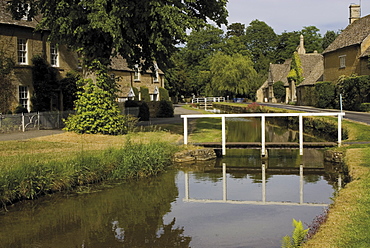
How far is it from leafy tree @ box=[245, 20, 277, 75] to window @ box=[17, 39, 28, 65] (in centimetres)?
9011

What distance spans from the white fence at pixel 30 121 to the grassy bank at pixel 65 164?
17.7 feet

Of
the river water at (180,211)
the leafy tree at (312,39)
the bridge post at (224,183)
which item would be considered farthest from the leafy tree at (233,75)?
the river water at (180,211)

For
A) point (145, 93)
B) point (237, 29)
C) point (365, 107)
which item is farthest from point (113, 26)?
point (237, 29)

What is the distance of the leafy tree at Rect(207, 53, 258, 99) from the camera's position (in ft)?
267

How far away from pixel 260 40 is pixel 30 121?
98184 millimetres

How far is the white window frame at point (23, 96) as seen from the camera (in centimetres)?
2934

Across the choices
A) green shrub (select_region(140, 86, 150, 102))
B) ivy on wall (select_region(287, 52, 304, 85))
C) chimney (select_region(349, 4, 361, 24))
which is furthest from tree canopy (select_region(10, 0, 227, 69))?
ivy on wall (select_region(287, 52, 304, 85))

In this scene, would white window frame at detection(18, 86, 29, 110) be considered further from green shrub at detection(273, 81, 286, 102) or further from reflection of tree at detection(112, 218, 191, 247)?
green shrub at detection(273, 81, 286, 102)

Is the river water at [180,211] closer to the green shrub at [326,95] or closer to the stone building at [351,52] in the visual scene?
the stone building at [351,52]

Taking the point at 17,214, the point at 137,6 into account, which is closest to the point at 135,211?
the point at 17,214

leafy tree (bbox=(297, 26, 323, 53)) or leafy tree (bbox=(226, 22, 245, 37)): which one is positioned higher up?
leafy tree (bbox=(226, 22, 245, 37))

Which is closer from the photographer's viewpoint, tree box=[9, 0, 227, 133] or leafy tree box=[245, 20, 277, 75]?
tree box=[9, 0, 227, 133]

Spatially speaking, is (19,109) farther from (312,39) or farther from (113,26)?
(312,39)

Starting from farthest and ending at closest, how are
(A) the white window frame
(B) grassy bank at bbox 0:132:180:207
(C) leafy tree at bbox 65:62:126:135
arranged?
(A) the white window frame
(C) leafy tree at bbox 65:62:126:135
(B) grassy bank at bbox 0:132:180:207
